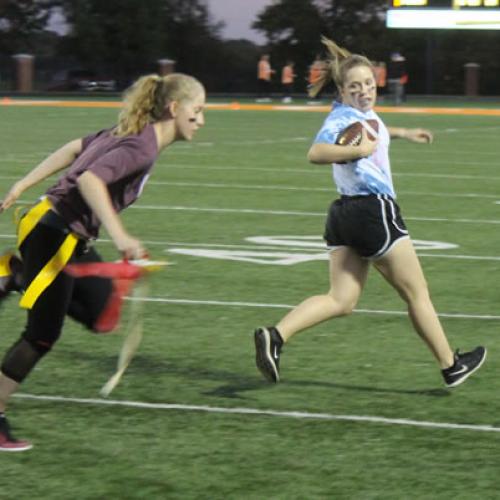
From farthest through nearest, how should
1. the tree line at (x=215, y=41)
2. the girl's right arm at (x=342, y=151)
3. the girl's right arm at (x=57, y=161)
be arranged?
the tree line at (x=215, y=41) < the girl's right arm at (x=342, y=151) < the girl's right arm at (x=57, y=161)

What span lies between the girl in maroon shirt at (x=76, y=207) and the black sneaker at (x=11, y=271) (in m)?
0.45

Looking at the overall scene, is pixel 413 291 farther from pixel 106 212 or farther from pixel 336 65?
pixel 106 212

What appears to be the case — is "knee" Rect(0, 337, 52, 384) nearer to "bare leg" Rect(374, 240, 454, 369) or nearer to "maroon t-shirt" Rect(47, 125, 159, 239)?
"maroon t-shirt" Rect(47, 125, 159, 239)

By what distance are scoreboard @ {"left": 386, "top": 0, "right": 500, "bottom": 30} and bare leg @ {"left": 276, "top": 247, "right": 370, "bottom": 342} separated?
47.3 m

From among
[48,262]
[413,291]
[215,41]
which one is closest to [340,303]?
[413,291]

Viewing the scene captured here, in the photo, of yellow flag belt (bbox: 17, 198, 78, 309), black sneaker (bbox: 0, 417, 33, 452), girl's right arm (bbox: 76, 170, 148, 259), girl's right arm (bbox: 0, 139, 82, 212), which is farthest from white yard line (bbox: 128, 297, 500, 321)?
girl's right arm (bbox: 76, 170, 148, 259)

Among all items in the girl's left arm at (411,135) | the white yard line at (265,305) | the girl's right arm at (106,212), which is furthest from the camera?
the white yard line at (265,305)

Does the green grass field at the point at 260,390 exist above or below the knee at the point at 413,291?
below

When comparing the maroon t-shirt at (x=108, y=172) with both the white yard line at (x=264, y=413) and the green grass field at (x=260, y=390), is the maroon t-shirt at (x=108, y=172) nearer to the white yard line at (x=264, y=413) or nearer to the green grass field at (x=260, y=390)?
the green grass field at (x=260, y=390)

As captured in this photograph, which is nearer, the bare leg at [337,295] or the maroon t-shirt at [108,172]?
the maroon t-shirt at [108,172]

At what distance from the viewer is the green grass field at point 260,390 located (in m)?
6.05

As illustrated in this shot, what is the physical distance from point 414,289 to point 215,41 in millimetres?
83291

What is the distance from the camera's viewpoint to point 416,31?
81.7 m

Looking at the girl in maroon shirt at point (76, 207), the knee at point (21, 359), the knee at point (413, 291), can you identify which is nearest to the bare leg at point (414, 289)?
the knee at point (413, 291)
